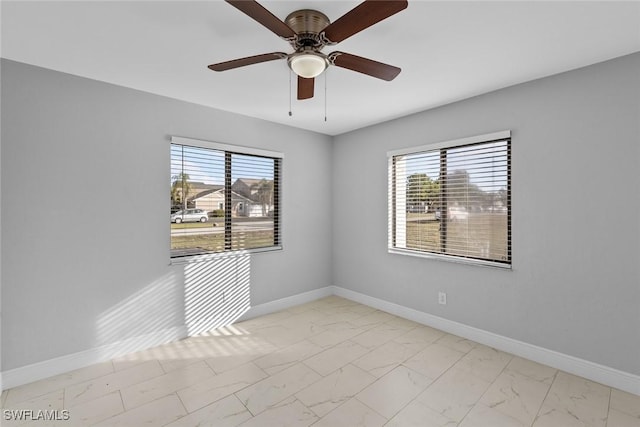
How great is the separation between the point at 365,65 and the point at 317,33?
0.35m

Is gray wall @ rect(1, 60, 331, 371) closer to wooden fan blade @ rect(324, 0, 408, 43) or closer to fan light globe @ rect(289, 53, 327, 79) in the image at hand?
fan light globe @ rect(289, 53, 327, 79)

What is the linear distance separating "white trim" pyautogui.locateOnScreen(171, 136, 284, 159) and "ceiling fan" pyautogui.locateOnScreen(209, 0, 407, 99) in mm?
1459

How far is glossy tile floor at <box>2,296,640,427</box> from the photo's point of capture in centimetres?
190

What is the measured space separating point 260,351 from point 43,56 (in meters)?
2.96

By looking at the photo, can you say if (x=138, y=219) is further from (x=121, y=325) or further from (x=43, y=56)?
(x=43, y=56)

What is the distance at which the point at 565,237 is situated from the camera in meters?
2.45

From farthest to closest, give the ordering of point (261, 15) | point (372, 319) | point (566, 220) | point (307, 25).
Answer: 1. point (372, 319)
2. point (566, 220)
3. point (307, 25)
4. point (261, 15)

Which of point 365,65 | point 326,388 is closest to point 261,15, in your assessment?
point 365,65

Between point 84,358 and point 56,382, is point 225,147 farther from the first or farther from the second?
point 56,382

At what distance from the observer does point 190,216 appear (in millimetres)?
3189

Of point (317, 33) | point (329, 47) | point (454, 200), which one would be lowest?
point (454, 200)

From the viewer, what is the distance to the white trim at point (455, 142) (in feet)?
9.14

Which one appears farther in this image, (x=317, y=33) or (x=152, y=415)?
(x=152, y=415)

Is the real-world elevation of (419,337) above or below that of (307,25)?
below
